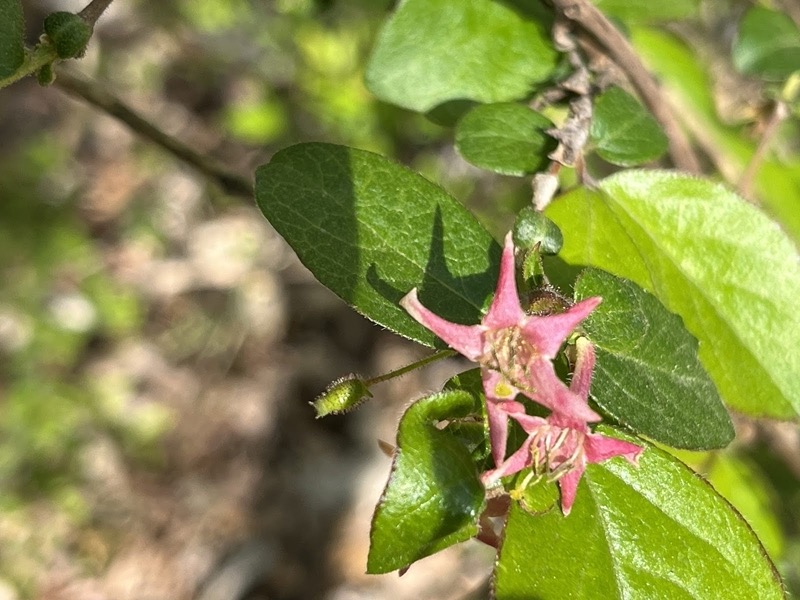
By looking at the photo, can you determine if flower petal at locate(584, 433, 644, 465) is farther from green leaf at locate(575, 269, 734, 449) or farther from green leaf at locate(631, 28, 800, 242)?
green leaf at locate(631, 28, 800, 242)

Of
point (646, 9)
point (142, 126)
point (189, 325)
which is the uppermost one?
point (646, 9)

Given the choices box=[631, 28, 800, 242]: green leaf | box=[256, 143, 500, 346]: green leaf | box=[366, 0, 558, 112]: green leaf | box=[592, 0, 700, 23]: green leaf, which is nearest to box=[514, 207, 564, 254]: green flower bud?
box=[256, 143, 500, 346]: green leaf

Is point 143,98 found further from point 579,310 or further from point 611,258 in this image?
point 579,310

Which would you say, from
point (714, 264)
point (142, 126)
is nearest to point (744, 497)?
point (714, 264)

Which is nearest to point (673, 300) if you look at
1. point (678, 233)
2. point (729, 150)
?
point (678, 233)

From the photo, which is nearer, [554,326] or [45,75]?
[554,326]

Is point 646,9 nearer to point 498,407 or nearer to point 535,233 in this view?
point 535,233

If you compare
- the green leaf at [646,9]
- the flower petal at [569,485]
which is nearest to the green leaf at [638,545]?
the flower petal at [569,485]
